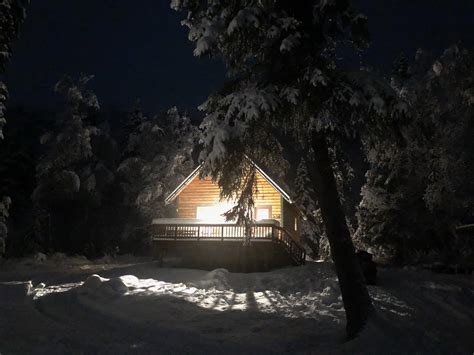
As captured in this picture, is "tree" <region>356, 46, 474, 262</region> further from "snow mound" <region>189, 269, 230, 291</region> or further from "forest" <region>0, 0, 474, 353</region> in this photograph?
"snow mound" <region>189, 269, 230, 291</region>

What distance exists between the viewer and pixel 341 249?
31.6 feet

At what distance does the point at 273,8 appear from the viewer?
9703 millimetres

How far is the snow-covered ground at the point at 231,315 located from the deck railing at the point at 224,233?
12.1 ft

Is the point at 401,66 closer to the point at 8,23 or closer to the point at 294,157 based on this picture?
the point at 294,157

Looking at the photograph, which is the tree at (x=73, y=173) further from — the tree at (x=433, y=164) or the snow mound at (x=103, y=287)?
the tree at (x=433, y=164)

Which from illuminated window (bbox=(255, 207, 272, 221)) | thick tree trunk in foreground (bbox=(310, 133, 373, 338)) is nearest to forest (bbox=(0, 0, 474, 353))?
thick tree trunk in foreground (bbox=(310, 133, 373, 338))

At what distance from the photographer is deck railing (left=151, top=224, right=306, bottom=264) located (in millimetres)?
22719

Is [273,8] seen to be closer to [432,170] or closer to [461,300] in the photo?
[461,300]

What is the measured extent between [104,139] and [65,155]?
8.76m

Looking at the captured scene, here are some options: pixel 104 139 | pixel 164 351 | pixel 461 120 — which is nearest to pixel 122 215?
pixel 104 139

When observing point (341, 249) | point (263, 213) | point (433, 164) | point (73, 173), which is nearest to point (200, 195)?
point (263, 213)

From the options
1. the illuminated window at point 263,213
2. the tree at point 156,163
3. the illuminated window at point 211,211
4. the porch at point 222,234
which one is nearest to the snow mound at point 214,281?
the porch at point 222,234

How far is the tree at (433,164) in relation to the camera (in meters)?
18.1

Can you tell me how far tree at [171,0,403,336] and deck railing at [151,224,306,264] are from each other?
12242 millimetres
